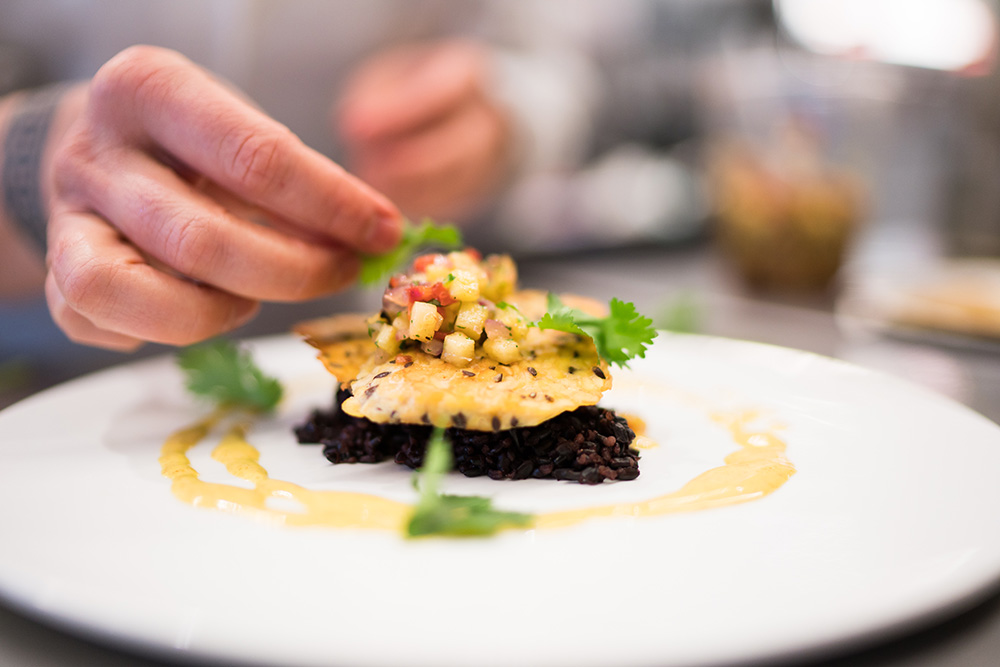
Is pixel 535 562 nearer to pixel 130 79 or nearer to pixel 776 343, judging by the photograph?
pixel 130 79

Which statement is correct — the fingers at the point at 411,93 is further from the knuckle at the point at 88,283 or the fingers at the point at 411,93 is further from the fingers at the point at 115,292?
the knuckle at the point at 88,283

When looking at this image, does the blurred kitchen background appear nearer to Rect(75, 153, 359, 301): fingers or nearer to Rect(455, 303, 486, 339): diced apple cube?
Rect(75, 153, 359, 301): fingers

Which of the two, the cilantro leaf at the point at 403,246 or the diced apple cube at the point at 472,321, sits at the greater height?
the cilantro leaf at the point at 403,246

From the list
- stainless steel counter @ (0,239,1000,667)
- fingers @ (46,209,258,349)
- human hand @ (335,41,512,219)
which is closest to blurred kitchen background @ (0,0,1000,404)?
stainless steel counter @ (0,239,1000,667)

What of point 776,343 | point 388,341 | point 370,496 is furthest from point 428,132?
point 370,496

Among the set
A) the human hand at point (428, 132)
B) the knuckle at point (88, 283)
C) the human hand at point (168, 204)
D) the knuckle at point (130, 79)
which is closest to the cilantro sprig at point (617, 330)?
the human hand at point (168, 204)

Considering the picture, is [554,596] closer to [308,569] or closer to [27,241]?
[308,569]
